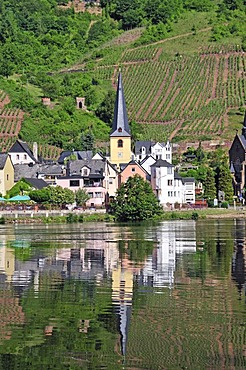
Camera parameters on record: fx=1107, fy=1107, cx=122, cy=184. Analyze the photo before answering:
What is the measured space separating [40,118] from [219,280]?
9426 cm

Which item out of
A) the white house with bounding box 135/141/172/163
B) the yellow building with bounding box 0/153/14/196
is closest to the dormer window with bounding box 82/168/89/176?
the yellow building with bounding box 0/153/14/196

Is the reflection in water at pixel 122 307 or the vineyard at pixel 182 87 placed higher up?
the vineyard at pixel 182 87

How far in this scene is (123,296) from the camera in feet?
88.6

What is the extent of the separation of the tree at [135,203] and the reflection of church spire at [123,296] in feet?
118

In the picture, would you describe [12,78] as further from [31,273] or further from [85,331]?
[85,331]

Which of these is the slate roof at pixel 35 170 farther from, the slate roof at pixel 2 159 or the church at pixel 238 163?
the church at pixel 238 163

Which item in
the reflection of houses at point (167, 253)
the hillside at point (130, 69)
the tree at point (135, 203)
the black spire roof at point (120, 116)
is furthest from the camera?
the hillside at point (130, 69)

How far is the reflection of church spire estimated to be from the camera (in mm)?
22188

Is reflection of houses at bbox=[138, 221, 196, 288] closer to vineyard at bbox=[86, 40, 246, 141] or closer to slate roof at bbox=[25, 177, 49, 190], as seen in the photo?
slate roof at bbox=[25, 177, 49, 190]

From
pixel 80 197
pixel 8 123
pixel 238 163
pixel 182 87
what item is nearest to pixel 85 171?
pixel 80 197

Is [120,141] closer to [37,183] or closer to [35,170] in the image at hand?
[35,170]

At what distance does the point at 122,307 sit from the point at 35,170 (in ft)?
214

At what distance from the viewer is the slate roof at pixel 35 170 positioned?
8938cm

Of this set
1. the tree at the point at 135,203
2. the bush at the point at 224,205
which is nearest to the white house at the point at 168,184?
the bush at the point at 224,205
